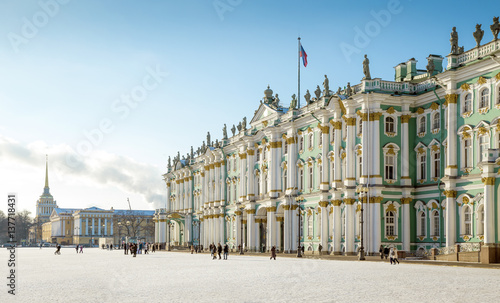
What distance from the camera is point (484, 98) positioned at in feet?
164

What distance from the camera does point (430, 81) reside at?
5581 cm

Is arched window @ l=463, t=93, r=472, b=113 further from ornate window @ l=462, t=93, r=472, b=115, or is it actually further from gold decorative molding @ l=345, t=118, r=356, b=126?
gold decorative molding @ l=345, t=118, r=356, b=126

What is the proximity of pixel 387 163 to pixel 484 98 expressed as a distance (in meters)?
11.3

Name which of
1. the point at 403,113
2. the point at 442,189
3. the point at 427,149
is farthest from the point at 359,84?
the point at 442,189

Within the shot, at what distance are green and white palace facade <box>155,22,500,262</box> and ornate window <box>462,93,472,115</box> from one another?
0.33 ft

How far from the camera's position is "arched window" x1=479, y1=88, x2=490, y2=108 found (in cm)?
4960

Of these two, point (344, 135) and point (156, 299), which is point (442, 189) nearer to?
point (344, 135)

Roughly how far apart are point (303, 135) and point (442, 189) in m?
20.2

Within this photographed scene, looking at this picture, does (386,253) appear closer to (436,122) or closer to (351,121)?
(436,122)

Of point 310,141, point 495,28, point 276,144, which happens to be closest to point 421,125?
point 495,28

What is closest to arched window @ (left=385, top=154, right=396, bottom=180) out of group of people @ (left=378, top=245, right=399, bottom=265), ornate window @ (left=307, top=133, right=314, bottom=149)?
group of people @ (left=378, top=245, right=399, bottom=265)

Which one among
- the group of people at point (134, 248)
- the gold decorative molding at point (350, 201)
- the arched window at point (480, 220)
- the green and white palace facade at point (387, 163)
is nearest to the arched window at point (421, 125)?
the green and white palace facade at point (387, 163)

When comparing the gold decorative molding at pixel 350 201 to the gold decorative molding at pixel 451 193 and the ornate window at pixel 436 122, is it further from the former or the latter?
the gold decorative molding at pixel 451 193

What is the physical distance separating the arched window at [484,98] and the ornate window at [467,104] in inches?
42.8
